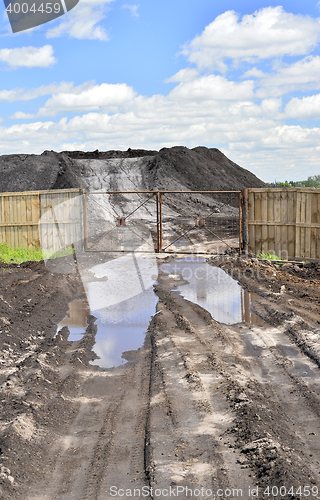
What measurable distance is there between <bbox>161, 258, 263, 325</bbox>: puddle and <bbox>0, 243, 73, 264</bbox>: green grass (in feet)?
14.6

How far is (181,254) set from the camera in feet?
55.7

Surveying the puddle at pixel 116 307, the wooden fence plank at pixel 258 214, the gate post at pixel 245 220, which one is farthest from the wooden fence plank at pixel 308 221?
the puddle at pixel 116 307

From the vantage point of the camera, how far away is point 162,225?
28.2m

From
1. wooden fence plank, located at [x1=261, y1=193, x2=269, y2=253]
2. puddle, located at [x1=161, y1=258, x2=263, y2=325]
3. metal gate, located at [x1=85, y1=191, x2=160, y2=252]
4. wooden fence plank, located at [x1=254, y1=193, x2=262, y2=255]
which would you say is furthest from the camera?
metal gate, located at [x1=85, y1=191, x2=160, y2=252]

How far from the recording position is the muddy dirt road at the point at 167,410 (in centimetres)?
403

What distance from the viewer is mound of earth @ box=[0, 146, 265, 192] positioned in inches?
1607

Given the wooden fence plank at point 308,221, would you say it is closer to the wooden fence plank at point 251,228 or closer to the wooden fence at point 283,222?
the wooden fence at point 283,222

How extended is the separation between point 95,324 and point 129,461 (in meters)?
4.83

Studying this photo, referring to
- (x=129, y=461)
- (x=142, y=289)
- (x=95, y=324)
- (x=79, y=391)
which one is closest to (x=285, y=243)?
(x=142, y=289)

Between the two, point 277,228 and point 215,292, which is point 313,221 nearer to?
point 277,228

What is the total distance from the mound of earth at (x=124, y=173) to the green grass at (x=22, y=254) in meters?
22.0

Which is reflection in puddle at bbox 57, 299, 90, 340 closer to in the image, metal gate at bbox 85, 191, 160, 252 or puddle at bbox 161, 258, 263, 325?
puddle at bbox 161, 258, 263, 325

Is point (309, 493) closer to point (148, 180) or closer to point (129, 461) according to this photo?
point (129, 461)

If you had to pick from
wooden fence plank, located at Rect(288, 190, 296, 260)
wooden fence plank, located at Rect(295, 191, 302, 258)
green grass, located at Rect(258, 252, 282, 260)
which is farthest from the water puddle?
wooden fence plank, located at Rect(295, 191, 302, 258)
